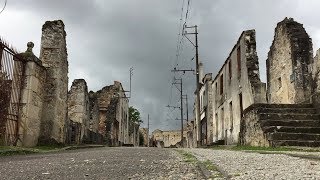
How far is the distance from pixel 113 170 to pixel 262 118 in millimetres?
9088

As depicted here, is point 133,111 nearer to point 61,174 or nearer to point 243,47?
point 243,47

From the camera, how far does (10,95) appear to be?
13.3 m

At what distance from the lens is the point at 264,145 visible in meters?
12.7

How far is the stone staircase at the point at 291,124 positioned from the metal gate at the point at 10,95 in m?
8.38

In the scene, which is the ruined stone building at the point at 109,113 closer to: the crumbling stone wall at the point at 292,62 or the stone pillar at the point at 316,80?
the crumbling stone wall at the point at 292,62

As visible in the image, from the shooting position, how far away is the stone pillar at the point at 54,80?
15852 mm

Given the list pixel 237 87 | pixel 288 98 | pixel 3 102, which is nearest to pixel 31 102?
pixel 3 102

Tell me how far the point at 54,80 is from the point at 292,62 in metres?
11.1

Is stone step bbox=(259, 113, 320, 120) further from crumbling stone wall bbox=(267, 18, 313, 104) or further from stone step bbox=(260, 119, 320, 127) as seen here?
crumbling stone wall bbox=(267, 18, 313, 104)

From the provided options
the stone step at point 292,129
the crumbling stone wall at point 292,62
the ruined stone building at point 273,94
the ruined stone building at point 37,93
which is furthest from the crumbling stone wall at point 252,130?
the ruined stone building at point 37,93

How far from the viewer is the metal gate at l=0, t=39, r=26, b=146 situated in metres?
12.5

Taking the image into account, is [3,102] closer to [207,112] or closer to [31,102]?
[31,102]

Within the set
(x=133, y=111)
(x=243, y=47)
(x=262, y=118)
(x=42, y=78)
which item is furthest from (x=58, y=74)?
(x=133, y=111)

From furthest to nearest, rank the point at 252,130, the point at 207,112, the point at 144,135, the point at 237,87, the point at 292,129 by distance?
the point at 144,135, the point at 207,112, the point at 237,87, the point at 252,130, the point at 292,129
